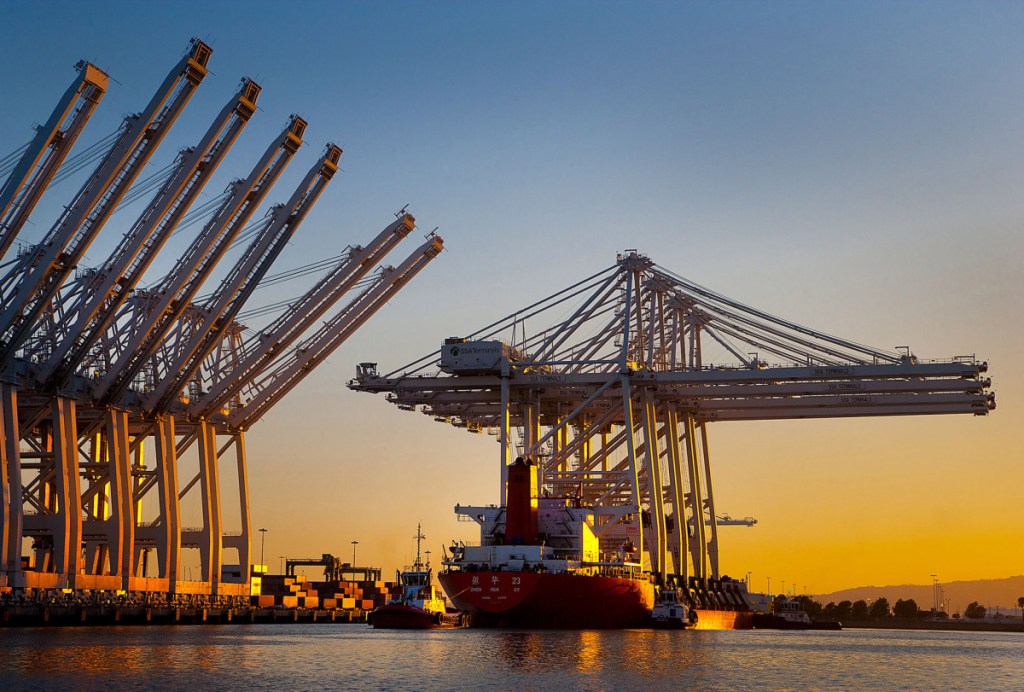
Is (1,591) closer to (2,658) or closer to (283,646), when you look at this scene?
(283,646)

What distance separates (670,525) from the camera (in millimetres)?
66250

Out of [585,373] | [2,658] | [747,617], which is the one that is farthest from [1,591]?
[747,617]

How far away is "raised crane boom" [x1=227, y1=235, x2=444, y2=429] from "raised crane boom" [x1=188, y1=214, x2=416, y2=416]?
43.1 inches

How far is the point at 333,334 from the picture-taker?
192 feet

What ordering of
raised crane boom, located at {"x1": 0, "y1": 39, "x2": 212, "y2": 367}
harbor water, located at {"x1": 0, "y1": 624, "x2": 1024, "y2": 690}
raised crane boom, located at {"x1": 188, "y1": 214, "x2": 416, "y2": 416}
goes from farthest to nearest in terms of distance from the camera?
raised crane boom, located at {"x1": 188, "y1": 214, "x2": 416, "y2": 416} → raised crane boom, located at {"x1": 0, "y1": 39, "x2": 212, "y2": 367} → harbor water, located at {"x1": 0, "y1": 624, "x2": 1024, "y2": 690}

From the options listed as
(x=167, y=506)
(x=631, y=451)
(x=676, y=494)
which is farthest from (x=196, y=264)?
(x=676, y=494)

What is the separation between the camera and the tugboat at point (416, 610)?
52.4 m

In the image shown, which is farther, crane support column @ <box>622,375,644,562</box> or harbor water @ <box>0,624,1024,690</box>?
crane support column @ <box>622,375,644,562</box>

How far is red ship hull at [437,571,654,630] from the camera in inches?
1827

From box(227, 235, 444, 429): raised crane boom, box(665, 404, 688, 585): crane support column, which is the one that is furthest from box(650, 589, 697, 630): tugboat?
box(227, 235, 444, 429): raised crane boom

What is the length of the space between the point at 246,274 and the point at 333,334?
7399 millimetres

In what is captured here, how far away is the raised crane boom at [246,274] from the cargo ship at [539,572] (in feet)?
41.4

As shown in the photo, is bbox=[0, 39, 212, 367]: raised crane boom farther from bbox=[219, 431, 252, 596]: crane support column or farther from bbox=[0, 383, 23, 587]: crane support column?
bbox=[219, 431, 252, 596]: crane support column

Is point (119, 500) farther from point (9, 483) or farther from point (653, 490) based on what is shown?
point (653, 490)
